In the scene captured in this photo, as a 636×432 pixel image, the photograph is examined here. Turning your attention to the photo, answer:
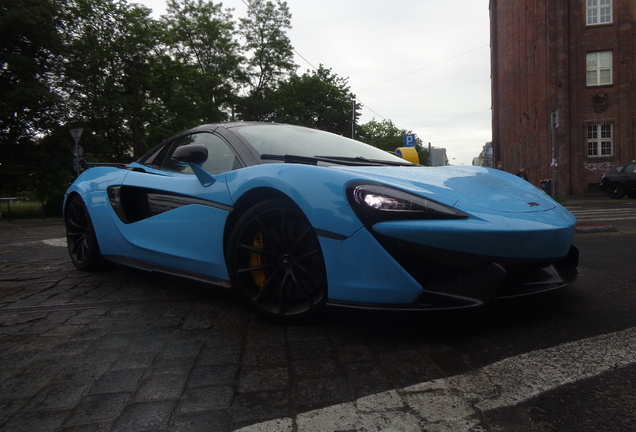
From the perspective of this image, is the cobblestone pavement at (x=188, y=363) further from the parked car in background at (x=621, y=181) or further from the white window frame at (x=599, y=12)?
the white window frame at (x=599, y=12)

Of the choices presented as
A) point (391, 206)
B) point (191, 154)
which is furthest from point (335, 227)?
point (191, 154)

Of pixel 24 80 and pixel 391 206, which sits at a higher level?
pixel 24 80

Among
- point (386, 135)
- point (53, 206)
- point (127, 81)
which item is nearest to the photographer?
point (53, 206)

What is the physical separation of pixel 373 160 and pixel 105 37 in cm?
2860

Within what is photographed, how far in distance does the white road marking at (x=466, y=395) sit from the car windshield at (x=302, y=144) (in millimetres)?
1397

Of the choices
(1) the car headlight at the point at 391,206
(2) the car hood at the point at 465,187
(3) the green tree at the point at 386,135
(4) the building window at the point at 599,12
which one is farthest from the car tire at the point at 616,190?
(3) the green tree at the point at 386,135

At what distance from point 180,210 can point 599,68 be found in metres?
26.8

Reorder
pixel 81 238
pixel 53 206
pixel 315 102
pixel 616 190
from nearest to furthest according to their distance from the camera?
pixel 81 238 < pixel 616 190 < pixel 53 206 < pixel 315 102

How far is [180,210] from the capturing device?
10.3 feet

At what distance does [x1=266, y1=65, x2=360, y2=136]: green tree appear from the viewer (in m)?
36.4

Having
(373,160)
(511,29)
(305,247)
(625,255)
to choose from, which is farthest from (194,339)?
(511,29)

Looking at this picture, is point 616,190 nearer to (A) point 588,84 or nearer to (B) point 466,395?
(A) point 588,84

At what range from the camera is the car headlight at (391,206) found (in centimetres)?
219

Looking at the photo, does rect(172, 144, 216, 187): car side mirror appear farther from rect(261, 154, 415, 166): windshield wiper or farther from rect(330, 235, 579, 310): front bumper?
rect(330, 235, 579, 310): front bumper
